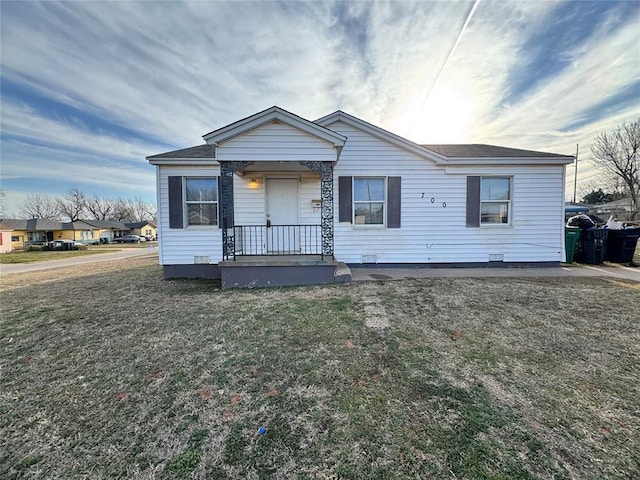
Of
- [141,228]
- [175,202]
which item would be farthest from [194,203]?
[141,228]

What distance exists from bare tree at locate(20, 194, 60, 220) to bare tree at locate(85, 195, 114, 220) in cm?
624

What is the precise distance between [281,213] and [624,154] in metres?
33.2

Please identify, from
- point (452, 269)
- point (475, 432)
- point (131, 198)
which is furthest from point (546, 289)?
point (131, 198)

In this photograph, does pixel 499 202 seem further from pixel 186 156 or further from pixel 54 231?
Answer: pixel 54 231

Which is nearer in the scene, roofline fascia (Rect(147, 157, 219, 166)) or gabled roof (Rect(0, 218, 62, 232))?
roofline fascia (Rect(147, 157, 219, 166))

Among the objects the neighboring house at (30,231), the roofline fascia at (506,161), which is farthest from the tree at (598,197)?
the neighboring house at (30,231)

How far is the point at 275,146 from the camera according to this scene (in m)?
6.12


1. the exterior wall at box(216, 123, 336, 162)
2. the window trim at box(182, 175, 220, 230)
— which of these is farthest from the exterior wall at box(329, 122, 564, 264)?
the window trim at box(182, 175, 220, 230)

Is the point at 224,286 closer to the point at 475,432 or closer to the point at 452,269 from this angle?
the point at 475,432

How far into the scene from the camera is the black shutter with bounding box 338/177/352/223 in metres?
7.64

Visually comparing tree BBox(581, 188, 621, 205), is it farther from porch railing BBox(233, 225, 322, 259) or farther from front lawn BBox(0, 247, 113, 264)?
front lawn BBox(0, 247, 113, 264)

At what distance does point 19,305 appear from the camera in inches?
211

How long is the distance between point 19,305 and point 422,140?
13.1m

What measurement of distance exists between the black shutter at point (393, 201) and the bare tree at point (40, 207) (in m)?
81.7
